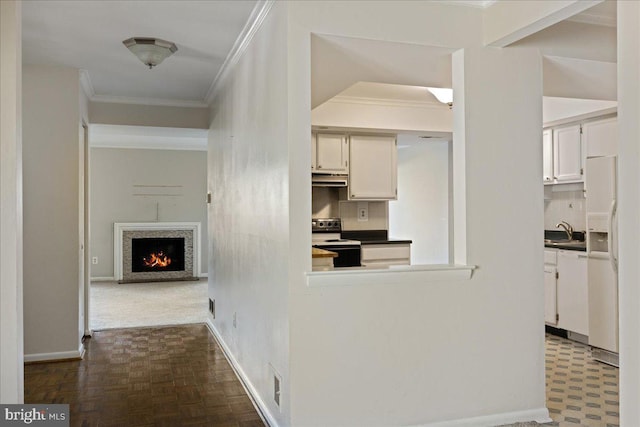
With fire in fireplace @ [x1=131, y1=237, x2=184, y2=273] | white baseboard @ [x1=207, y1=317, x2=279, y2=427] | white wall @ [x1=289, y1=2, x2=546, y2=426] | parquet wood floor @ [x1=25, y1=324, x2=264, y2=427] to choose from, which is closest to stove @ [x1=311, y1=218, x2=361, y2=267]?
white baseboard @ [x1=207, y1=317, x2=279, y2=427]

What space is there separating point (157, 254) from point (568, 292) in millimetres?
7173

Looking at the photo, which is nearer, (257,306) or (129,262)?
(257,306)

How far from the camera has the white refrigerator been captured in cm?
405

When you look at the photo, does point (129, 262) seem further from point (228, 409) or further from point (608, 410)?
point (608, 410)

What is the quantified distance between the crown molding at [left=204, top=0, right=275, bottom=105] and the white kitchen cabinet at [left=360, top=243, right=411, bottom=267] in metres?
2.61

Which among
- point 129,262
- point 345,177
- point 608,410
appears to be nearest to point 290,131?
point 608,410

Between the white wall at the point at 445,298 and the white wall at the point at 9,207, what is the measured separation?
1214 mm

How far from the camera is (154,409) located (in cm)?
321

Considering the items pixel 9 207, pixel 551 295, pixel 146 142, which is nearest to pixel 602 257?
pixel 551 295

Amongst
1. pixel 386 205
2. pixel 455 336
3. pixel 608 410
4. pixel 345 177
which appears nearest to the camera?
pixel 455 336

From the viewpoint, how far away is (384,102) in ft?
18.8

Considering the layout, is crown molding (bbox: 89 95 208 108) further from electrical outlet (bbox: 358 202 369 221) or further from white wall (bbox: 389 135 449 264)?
white wall (bbox: 389 135 449 264)

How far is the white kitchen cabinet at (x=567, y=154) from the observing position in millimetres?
4980

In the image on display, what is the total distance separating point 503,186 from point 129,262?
25.8 ft
